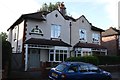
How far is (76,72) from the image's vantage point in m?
14.5

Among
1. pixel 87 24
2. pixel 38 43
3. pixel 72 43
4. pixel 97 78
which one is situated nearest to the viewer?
pixel 97 78

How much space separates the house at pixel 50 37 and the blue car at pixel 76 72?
11772 millimetres

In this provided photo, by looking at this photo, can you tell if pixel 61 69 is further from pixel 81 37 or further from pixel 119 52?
pixel 119 52

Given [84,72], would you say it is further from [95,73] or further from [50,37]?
[50,37]

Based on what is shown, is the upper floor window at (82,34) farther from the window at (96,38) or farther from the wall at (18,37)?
the wall at (18,37)

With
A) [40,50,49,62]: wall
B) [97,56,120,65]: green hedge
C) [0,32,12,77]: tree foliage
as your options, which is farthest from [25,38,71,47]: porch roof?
[0,32,12,77]: tree foliage

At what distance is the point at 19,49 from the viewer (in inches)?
1121

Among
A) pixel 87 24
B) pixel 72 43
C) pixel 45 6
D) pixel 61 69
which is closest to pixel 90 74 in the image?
pixel 61 69

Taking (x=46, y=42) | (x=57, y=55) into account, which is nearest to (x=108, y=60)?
(x=57, y=55)

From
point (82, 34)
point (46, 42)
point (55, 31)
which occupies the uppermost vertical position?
point (55, 31)

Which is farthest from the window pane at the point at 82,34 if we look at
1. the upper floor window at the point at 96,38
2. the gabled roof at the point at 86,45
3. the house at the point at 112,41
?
the house at the point at 112,41

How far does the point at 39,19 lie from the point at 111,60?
474 inches

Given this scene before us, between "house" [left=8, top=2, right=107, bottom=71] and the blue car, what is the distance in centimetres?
1177

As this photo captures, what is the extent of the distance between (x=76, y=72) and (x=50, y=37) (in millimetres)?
15067
